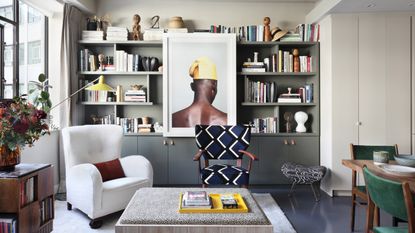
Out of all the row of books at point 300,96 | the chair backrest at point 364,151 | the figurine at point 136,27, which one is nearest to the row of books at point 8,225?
the figurine at point 136,27

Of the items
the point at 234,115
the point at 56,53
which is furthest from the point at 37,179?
the point at 234,115

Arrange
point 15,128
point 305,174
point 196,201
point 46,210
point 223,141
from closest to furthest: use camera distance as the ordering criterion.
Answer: point 196,201
point 15,128
point 46,210
point 305,174
point 223,141

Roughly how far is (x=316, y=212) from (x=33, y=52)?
12.9 feet

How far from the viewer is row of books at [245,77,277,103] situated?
4207 millimetres

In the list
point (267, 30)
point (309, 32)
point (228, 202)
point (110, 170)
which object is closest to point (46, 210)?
point (110, 170)

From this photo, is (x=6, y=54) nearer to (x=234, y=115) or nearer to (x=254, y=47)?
(x=234, y=115)

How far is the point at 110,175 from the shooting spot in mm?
3209

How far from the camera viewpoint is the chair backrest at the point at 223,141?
3.68m

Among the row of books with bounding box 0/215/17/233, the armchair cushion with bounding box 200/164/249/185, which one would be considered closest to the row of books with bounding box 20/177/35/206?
the row of books with bounding box 0/215/17/233

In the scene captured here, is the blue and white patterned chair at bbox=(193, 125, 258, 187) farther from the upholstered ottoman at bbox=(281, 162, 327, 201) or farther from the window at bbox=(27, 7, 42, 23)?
the window at bbox=(27, 7, 42, 23)

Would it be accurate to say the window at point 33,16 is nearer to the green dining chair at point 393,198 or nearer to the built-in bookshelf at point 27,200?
the built-in bookshelf at point 27,200

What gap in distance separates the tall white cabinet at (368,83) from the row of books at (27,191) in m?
3.34

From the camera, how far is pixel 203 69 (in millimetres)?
4141

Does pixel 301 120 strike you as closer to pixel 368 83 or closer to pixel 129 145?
pixel 368 83
